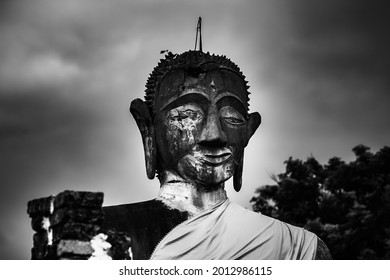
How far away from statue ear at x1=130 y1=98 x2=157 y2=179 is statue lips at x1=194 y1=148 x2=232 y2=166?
2.14 feet

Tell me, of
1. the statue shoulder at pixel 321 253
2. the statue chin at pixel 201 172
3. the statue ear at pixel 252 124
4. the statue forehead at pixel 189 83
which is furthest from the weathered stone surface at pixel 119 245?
the statue ear at pixel 252 124

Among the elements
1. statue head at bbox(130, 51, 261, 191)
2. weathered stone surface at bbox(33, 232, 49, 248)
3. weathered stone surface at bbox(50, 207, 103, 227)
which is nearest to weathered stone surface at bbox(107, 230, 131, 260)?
weathered stone surface at bbox(50, 207, 103, 227)

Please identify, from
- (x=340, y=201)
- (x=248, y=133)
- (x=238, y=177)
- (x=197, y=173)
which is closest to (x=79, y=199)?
(x=197, y=173)

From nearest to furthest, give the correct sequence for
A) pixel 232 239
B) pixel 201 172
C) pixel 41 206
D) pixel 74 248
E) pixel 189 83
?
pixel 74 248
pixel 41 206
pixel 232 239
pixel 201 172
pixel 189 83

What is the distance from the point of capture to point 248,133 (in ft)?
47.9

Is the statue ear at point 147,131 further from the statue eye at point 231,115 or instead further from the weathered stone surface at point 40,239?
the weathered stone surface at point 40,239

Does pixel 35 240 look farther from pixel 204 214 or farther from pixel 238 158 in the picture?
pixel 238 158

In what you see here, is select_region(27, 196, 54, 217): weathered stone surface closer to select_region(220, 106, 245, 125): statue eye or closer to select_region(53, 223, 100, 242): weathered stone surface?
select_region(53, 223, 100, 242): weathered stone surface

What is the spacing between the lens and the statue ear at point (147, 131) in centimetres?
1422

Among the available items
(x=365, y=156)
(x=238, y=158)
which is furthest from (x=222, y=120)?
(x=365, y=156)

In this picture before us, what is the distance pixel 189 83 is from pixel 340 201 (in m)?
9.13

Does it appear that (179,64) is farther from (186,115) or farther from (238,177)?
(238,177)

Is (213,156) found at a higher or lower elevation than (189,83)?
lower
